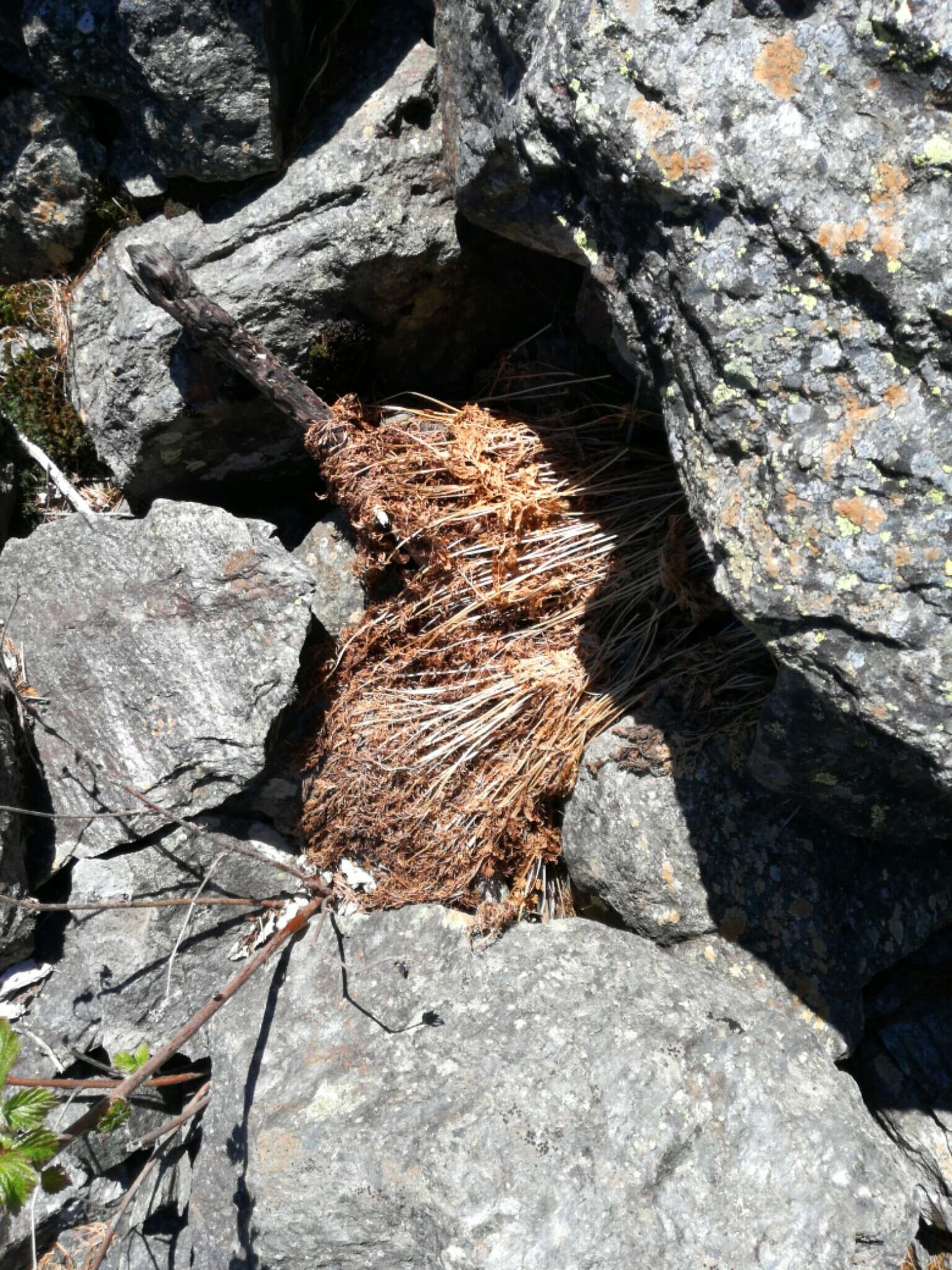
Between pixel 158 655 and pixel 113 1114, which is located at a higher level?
pixel 158 655

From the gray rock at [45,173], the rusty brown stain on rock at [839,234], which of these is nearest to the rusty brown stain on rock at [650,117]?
the rusty brown stain on rock at [839,234]

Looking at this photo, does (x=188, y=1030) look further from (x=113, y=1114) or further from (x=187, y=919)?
(x=113, y=1114)

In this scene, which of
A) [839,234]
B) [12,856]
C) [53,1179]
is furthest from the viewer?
[12,856]

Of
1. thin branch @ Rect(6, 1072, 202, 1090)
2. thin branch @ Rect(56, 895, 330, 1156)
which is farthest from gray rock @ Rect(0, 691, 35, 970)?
thin branch @ Rect(56, 895, 330, 1156)

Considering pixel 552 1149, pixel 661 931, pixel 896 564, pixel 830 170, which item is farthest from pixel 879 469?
pixel 552 1149

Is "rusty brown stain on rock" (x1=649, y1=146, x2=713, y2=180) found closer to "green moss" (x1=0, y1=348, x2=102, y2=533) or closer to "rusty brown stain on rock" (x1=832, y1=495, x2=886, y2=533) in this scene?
"rusty brown stain on rock" (x1=832, y1=495, x2=886, y2=533)

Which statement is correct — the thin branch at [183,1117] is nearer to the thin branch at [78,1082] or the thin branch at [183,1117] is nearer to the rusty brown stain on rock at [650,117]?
the thin branch at [78,1082]

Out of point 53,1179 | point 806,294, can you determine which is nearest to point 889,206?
point 806,294
